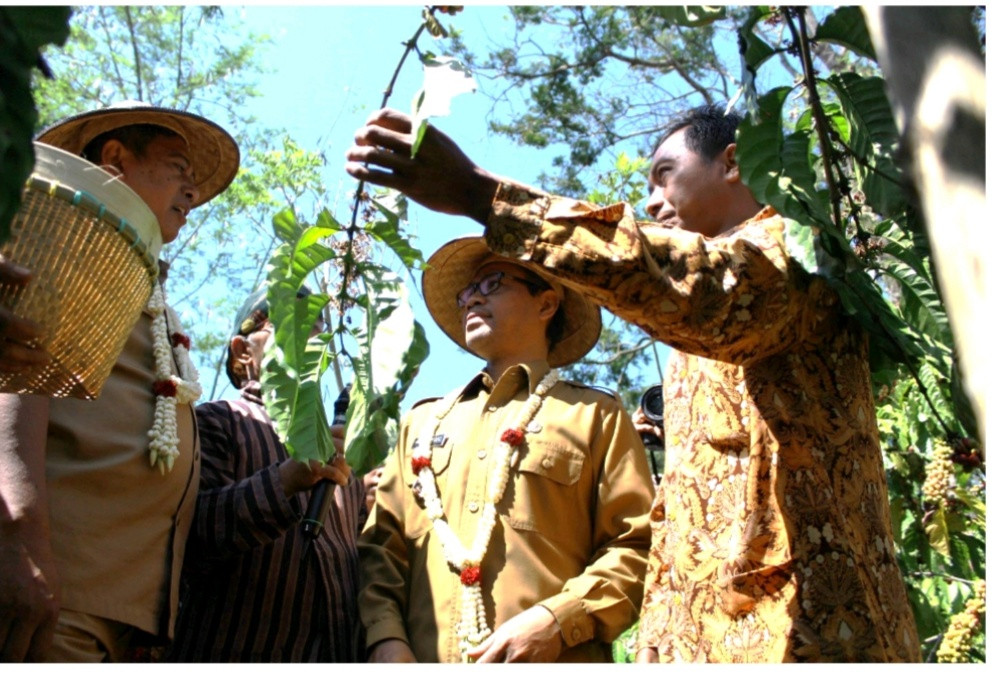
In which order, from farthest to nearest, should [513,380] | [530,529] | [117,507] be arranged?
[513,380], [530,529], [117,507]

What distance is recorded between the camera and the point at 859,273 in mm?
2334

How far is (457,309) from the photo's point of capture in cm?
365

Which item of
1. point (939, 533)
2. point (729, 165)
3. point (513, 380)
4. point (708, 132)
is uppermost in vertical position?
point (708, 132)

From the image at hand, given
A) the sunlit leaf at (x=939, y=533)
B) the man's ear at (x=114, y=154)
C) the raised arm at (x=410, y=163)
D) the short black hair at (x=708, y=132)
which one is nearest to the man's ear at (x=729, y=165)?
the short black hair at (x=708, y=132)

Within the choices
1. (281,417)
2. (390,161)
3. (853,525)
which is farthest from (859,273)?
(281,417)

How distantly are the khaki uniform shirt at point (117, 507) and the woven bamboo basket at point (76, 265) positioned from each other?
0.45 metres

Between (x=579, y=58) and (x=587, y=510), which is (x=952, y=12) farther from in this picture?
(x=579, y=58)

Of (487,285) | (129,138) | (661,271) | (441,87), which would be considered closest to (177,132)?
(129,138)

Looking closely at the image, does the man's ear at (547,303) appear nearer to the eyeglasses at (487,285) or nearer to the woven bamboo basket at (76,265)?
the eyeglasses at (487,285)

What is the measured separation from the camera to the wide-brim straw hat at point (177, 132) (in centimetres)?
305

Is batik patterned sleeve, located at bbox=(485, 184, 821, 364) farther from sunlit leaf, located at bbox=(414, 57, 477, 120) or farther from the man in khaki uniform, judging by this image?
the man in khaki uniform

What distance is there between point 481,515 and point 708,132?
114 centimetres

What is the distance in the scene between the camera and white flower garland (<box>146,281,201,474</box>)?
108 inches

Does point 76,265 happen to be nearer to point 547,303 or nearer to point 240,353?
point 240,353
